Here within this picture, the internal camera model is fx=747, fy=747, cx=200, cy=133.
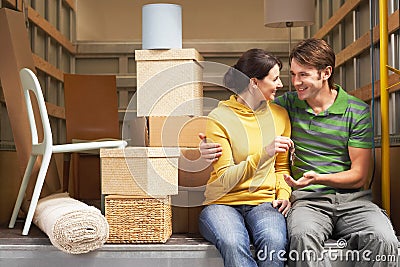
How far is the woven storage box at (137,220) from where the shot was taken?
2957 mm

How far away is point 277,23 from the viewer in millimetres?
5441

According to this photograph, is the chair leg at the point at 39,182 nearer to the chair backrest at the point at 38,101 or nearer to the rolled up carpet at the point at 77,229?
the chair backrest at the point at 38,101

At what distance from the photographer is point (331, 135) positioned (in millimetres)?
2998

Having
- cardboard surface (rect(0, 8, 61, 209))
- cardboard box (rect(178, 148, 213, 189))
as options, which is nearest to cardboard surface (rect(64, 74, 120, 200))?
cardboard surface (rect(0, 8, 61, 209))

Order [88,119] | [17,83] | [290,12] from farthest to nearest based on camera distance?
1. [290,12]
2. [88,119]
3. [17,83]

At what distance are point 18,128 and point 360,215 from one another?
1.70 m

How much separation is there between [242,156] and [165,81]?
490mm

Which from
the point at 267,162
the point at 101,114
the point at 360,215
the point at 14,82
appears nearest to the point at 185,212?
the point at 267,162

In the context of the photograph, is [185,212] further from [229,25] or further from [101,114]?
[229,25]

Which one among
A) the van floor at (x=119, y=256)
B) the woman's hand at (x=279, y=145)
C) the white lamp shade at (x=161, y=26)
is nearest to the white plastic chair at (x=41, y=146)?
the van floor at (x=119, y=256)

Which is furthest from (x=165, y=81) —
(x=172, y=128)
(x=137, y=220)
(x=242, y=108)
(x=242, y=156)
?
(x=137, y=220)

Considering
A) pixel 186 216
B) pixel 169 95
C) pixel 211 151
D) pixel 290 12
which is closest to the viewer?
pixel 211 151

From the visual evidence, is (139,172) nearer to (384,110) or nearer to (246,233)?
(246,233)

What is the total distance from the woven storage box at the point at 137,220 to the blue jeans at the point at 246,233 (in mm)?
174
